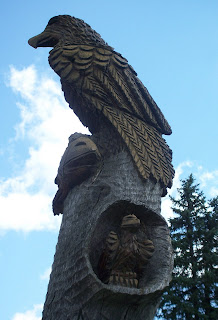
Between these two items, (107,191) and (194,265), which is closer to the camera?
(107,191)

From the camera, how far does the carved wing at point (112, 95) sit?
3.16 m

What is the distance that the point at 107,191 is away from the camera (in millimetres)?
2791

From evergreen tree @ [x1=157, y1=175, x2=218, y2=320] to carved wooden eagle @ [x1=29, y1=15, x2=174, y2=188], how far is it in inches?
298

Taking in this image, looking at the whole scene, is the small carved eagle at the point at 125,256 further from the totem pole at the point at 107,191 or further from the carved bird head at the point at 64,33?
the carved bird head at the point at 64,33

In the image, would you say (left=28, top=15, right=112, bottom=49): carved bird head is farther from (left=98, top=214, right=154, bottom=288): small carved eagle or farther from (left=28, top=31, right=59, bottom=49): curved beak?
(left=98, top=214, right=154, bottom=288): small carved eagle

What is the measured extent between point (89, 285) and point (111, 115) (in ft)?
5.14

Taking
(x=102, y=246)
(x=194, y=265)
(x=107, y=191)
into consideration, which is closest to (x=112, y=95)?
(x=107, y=191)

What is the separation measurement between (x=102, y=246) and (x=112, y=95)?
1.43 m

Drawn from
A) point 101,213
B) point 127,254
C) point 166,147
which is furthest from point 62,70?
point 127,254

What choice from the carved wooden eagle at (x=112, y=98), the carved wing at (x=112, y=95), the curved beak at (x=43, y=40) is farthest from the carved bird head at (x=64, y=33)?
the carved wing at (x=112, y=95)

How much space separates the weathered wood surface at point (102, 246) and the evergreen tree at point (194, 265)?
25.6 ft

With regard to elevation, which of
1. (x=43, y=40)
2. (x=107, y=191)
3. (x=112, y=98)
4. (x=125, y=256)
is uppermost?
(x=43, y=40)

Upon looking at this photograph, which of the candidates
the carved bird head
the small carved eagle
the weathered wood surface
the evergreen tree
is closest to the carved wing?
the weathered wood surface

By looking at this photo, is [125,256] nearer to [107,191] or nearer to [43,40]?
[107,191]
